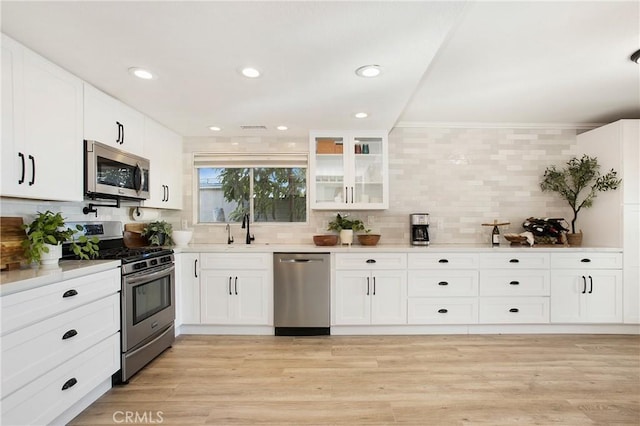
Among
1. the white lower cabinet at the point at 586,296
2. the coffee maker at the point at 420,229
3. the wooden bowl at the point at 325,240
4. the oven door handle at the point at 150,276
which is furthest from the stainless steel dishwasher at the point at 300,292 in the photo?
the white lower cabinet at the point at 586,296

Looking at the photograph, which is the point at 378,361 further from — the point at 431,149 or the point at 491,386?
the point at 431,149

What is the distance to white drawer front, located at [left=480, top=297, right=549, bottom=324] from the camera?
11.0 ft

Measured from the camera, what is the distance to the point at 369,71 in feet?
7.25

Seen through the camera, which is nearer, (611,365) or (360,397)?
(360,397)

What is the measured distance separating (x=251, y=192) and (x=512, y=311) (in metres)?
3.31

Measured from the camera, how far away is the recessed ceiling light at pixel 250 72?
222cm

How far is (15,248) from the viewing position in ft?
6.57

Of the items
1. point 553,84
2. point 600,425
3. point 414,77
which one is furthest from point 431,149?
point 600,425

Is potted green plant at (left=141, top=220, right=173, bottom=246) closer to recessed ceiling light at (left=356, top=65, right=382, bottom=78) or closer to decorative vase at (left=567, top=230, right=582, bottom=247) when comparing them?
recessed ceiling light at (left=356, top=65, right=382, bottom=78)

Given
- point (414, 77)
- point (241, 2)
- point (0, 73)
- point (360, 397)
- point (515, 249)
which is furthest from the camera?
point (515, 249)

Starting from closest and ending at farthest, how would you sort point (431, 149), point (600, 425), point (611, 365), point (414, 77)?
point (600, 425) < point (414, 77) < point (611, 365) < point (431, 149)

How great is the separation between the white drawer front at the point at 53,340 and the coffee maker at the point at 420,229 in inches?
119

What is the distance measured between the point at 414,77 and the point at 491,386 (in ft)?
7.71

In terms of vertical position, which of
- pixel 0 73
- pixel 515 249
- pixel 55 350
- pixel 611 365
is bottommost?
pixel 611 365
